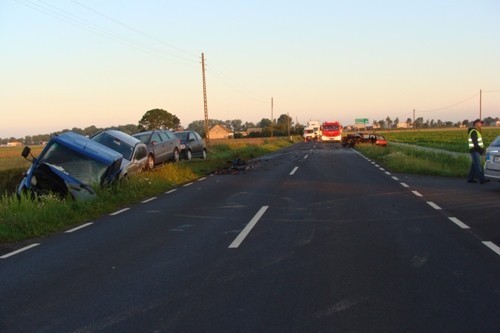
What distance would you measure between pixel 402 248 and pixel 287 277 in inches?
85.2

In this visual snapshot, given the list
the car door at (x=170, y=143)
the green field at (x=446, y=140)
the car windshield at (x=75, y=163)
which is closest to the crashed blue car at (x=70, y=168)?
the car windshield at (x=75, y=163)

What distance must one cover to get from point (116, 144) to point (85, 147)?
3.50 m

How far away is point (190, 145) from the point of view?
2686 centimetres

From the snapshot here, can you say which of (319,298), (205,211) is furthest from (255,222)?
(319,298)

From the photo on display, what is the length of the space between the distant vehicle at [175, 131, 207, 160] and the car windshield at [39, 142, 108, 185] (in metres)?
13.8

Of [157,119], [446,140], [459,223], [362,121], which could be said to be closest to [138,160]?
[459,223]

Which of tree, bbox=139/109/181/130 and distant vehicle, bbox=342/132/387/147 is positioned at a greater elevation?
tree, bbox=139/109/181/130

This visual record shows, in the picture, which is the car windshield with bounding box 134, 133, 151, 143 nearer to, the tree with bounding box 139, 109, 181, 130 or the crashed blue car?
the crashed blue car

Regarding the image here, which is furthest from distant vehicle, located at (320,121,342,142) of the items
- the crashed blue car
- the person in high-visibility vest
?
the crashed blue car

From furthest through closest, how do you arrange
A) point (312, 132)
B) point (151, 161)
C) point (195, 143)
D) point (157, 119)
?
point (157, 119), point (312, 132), point (195, 143), point (151, 161)

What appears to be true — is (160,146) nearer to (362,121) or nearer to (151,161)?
(151,161)

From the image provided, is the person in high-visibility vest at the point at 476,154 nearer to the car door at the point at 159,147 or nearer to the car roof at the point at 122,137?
the car roof at the point at 122,137

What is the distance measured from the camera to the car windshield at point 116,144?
1534cm

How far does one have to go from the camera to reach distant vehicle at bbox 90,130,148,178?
49.4 ft
